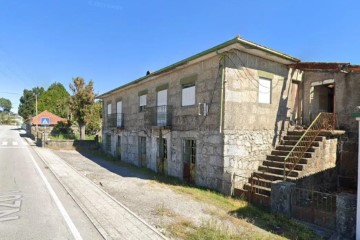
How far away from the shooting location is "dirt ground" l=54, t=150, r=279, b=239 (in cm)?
703

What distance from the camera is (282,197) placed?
8.09 metres

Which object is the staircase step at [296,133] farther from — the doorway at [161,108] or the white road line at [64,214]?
the white road line at [64,214]

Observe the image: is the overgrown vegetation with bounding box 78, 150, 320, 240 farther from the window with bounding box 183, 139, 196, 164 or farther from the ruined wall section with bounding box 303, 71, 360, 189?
the ruined wall section with bounding box 303, 71, 360, 189

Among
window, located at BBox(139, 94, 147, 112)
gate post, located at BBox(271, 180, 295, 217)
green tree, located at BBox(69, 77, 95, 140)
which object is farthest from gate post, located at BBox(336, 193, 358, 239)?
green tree, located at BBox(69, 77, 95, 140)

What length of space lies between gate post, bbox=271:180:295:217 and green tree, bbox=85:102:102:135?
1066 inches

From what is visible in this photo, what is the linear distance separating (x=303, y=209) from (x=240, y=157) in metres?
3.50

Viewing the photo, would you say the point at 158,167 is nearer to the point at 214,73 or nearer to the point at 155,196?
the point at 155,196

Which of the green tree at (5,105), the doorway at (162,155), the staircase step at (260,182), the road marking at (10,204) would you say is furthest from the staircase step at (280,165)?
the green tree at (5,105)

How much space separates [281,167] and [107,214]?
7.08 m

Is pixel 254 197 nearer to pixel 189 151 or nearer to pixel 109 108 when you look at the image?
pixel 189 151

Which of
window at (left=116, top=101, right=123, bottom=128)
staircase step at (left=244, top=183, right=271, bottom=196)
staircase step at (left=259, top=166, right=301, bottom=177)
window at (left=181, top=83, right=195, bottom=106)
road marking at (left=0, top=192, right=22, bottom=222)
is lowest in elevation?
road marking at (left=0, top=192, right=22, bottom=222)

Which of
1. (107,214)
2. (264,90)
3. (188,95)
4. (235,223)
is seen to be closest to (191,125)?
(188,95)

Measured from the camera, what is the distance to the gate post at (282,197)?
26.1 ft

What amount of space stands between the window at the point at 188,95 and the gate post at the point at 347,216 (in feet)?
24.1
